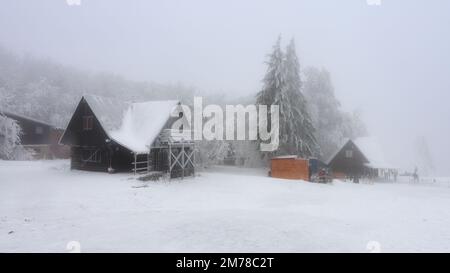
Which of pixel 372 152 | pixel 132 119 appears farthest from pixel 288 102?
pixel 132 119

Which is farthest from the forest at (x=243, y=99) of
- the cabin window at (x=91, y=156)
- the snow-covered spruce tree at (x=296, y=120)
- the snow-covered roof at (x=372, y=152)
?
the cabin window at (x=91, y=156)

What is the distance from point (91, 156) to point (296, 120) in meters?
23.2

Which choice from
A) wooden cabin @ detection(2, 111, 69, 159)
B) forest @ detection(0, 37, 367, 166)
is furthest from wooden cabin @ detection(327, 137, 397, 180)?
wooden cabin @ detection(2, 111, 69, 159)

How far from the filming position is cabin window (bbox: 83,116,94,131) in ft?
93.3

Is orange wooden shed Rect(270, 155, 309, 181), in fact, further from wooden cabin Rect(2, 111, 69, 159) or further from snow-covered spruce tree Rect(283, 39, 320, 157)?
wooden cabin Rect(2, 111, 69, 159)

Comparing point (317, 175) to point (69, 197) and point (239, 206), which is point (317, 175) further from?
point (69, 197)

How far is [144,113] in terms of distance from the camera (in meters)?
31.4

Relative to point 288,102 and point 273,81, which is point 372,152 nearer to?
point 288,102

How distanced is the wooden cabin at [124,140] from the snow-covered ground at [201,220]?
6.60m

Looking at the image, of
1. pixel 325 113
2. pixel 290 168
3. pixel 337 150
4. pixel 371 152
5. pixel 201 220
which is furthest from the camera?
pixel 325 113

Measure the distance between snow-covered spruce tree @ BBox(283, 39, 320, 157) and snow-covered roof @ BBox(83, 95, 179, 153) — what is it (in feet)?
45.5

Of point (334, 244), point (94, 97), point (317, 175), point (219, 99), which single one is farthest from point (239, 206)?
point (219, 99)

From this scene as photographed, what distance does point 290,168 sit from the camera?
30391 millimetres
